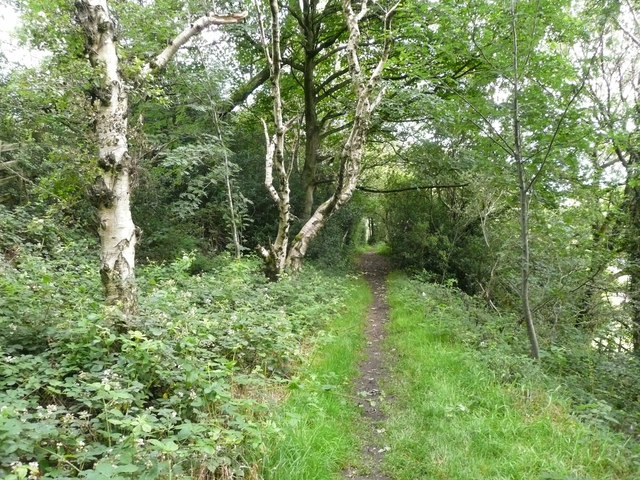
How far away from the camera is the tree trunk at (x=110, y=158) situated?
151 inches

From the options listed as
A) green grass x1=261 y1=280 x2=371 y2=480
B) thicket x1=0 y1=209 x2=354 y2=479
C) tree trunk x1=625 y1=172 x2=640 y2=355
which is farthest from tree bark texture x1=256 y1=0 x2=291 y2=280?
tree trunk x1=625 y1=172 x2=640 y2=355

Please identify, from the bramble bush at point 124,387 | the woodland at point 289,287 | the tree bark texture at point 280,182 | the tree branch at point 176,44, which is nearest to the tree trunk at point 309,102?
the woodland at point 289,287

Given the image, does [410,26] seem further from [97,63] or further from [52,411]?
[52,411]

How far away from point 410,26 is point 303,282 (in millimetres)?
6902

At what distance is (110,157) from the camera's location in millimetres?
3863

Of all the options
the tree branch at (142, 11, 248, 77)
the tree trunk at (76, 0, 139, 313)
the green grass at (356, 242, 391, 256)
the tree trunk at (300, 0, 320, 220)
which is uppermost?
the tree trunk at (300, 0, 320, 220)

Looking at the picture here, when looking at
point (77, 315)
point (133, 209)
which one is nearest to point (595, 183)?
point (77, 315)

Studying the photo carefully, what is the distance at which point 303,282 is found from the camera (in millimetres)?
8867

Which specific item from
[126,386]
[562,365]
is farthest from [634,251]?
[126,386]

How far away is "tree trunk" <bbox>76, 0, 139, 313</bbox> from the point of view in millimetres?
3848

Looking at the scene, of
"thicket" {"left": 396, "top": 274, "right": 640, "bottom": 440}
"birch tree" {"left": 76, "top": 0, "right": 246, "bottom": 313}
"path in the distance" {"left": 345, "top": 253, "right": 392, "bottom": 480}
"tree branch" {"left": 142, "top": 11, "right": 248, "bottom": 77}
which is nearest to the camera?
"path in the distance" {"left": 345, "top": 253, "right": 392, "bottom": 480}

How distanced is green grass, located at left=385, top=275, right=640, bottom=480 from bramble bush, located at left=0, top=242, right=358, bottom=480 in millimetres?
1552

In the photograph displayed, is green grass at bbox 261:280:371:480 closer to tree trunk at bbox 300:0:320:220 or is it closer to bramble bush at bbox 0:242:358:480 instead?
bramble bush at bbox 0:242:358:480

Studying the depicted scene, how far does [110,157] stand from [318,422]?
3473mm
